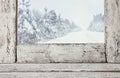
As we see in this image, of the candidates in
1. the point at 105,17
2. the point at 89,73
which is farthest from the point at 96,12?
the point at 89,73

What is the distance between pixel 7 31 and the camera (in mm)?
1104

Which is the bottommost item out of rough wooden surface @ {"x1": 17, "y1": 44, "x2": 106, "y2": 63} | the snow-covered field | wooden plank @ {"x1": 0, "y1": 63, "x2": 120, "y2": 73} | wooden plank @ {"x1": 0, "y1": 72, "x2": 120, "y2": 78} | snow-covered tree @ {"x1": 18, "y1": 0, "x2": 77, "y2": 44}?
wooden plank @ {"x1": 0, "y1": 72, "x2": 120, "y2": 78}

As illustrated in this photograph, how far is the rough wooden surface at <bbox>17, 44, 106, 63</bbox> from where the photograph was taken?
42.9 inches

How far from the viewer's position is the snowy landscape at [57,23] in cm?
111

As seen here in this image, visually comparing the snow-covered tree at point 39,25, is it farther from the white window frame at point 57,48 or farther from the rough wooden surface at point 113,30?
the rough wooden surface at point 113,30

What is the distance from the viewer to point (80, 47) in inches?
43.2

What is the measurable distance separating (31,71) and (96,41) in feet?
1.04

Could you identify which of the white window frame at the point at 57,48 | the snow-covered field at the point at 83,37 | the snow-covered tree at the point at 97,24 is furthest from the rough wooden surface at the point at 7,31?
the snow-covered tree at the point at 97,24

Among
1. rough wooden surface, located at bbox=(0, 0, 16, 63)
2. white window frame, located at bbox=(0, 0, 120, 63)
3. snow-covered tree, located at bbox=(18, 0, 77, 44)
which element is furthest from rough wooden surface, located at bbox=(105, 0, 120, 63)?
rough wooden surface, located at bbox=(0, 0, 16, 63)

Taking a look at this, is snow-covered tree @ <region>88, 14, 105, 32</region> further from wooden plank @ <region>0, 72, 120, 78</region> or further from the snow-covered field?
wooden plank @ <region>0, 72, 120, 78</region>

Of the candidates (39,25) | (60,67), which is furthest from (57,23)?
(60,67)

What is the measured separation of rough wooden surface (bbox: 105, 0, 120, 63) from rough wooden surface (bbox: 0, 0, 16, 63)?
42 centimetres

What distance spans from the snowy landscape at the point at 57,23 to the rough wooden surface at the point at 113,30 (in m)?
0.03

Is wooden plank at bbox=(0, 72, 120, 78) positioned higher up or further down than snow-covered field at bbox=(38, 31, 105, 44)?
further down
